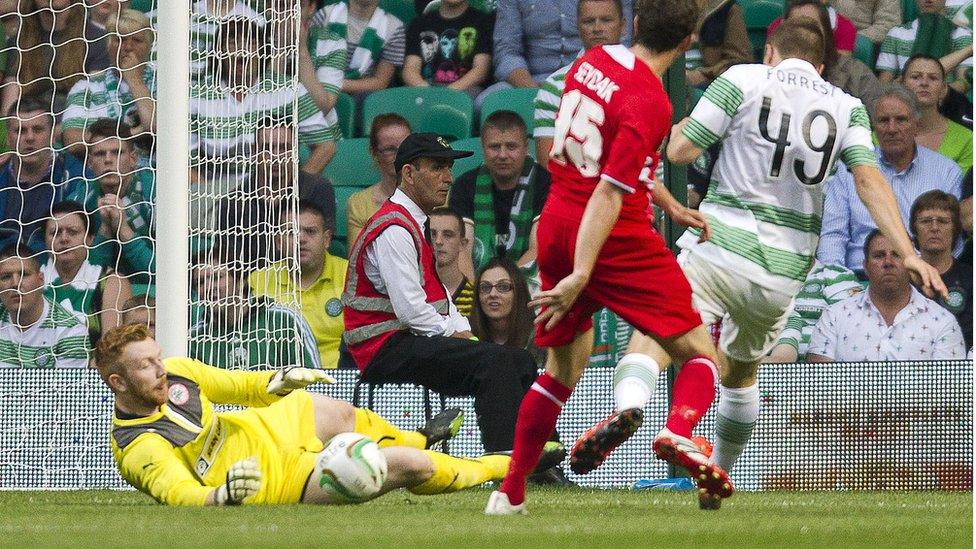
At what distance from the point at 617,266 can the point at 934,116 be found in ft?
17.8

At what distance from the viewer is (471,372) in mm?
7375

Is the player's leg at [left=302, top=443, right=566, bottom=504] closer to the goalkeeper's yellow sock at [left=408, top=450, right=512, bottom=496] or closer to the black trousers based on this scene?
the goalkeeper's yellow sock at [left=408, top=450, right=512, bottom=496]

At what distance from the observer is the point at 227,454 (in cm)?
570

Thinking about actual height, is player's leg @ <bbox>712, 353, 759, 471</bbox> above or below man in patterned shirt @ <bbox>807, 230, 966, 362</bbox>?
above

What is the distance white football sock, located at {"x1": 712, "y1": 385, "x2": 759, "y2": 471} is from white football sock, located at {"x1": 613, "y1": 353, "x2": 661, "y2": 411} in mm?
929

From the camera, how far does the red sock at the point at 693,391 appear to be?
4.96 metres

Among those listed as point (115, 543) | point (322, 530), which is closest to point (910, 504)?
point (322, 530)

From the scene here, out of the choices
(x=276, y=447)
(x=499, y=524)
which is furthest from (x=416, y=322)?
(x=499, y=524)

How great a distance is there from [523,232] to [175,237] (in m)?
2.82

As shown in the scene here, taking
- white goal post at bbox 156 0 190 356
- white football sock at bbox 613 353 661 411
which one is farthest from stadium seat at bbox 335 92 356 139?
white football sock at bbox 613 353 661 411

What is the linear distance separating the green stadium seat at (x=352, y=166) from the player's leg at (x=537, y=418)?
5.59m

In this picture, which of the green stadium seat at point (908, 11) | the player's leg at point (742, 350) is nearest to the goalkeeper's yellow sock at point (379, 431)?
the player's leg at point (742, 350)

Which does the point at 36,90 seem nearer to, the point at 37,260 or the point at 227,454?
the point at 37,260

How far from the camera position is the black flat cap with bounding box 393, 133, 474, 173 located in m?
7.78
